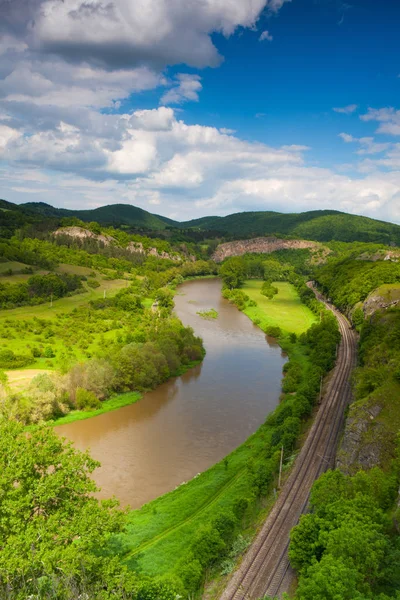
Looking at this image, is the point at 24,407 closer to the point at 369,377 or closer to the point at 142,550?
the point at 142,550

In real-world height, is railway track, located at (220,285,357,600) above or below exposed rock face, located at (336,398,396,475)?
below

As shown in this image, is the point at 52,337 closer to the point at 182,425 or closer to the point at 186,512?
the point at 182,425

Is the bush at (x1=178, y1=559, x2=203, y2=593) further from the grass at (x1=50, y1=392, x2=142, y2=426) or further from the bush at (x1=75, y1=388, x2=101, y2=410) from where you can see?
the bush at (x1=75, y1=388, x2=101, y2=410)

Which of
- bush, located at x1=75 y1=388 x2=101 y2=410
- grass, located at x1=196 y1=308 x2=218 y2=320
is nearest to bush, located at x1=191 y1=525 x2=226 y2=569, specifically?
bush, located at x1=75 y1=388 x2=101 y2=410

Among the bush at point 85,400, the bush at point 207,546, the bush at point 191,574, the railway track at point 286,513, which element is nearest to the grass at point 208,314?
the railway track at point 286,513

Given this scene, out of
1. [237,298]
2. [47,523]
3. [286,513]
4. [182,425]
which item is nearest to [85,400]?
[182,425]

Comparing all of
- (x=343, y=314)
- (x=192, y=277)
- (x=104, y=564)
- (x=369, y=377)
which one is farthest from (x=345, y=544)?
(x=192, y=277)

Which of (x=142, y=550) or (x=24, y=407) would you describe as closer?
(x=142, y=550)
